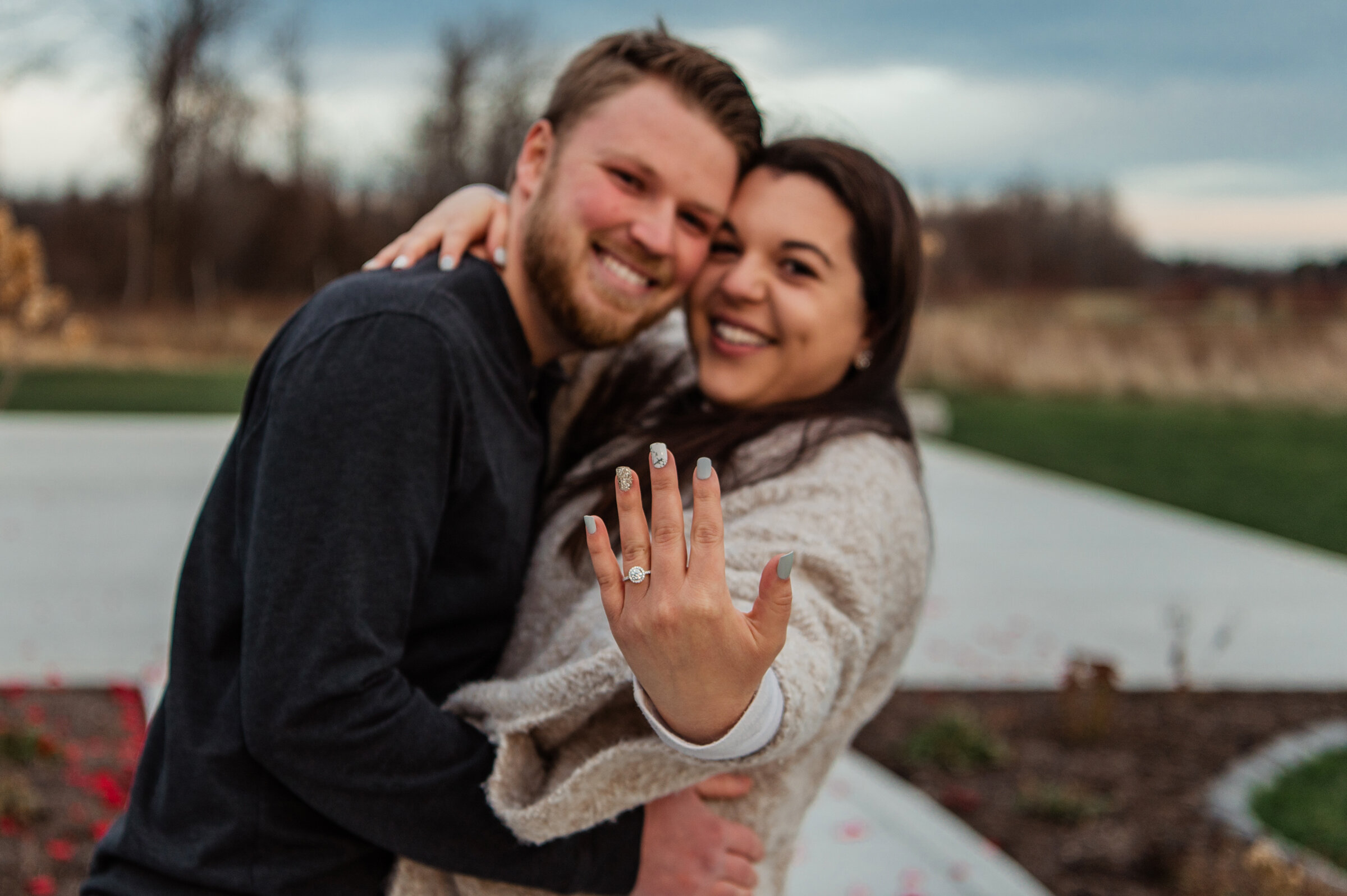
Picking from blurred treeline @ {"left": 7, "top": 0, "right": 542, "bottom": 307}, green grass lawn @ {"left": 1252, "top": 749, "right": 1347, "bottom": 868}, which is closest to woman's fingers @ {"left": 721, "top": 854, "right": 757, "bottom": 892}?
green grass lawn @ {"left": 1252, "top": 749, "right": 1347, "bottom": 868}

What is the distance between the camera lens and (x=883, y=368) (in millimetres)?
2113

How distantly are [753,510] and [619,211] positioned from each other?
55cm

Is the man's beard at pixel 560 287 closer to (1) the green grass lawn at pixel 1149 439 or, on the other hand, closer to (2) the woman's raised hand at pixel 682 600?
(2) the woman's raised hand at pixel 682 600

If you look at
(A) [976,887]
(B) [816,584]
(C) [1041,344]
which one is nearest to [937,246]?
(C) [1041,344]

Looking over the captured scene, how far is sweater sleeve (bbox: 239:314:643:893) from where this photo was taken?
4.60 ft

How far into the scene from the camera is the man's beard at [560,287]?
1873mm

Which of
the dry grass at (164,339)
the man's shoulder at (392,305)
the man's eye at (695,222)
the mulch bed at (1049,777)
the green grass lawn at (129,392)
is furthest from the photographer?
the dry grass at (164,339)

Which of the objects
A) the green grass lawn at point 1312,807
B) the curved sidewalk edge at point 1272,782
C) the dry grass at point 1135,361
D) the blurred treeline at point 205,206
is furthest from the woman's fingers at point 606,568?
the blurred treeline at point 205,206

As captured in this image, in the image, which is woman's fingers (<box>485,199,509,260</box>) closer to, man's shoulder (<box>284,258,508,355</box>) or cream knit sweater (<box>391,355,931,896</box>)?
man's shoulder (<box>284,258,508,355</box>)

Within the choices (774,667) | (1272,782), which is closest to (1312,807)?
(1272,782)

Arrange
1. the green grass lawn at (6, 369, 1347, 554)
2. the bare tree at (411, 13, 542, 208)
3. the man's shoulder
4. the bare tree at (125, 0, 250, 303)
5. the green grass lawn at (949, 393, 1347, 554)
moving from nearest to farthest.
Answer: the man's shoulder
the green grass lawn at (949, 393, 1347, 554)
the green grass lawn at (6, 369, 1347, 554)
the bare tree at (125, 0, 250, 303)
the bare tree at (411, 13, 542, 208)

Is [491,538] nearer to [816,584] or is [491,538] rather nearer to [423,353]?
[423,353]

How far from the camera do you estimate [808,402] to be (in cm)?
202

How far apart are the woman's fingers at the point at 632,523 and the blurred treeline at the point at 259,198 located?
63.0ft
